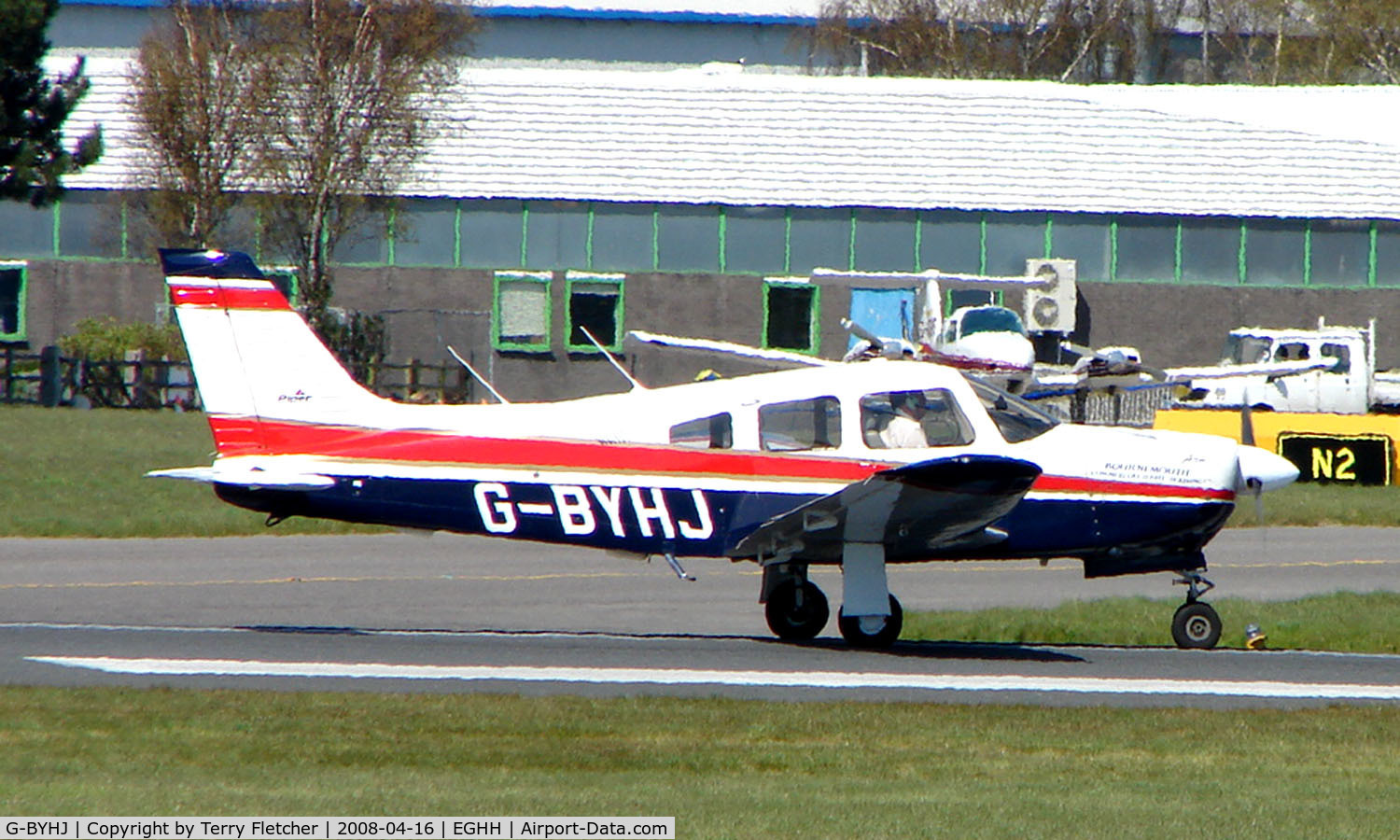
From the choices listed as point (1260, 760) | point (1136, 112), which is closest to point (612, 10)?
point (1136, 112)

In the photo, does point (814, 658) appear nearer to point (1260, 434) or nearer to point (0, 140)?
point (1260, 434)

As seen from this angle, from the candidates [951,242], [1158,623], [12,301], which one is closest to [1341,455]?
[1158,623]

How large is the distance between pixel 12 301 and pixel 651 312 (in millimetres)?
14778

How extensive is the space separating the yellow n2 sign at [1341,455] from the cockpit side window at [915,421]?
1625cm

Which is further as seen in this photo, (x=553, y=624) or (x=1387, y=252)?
(x=1387, y=252)

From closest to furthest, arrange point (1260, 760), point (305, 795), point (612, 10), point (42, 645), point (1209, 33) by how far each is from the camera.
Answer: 1. point (305, 795)
2. point (1260, 760)
3. point (42, 645)
4. point (612, 10)
5. point (1209, 33)

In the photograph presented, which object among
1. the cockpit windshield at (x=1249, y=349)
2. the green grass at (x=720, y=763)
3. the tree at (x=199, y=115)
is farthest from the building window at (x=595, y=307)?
the green grass at (x=720, y=763)

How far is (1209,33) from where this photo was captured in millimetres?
66500

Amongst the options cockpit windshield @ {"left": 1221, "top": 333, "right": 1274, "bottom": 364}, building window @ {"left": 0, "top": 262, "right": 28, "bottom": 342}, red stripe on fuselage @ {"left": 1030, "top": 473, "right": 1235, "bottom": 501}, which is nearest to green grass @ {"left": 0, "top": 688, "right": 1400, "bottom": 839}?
red stripe on fuselage @ {"left": 1030, "top": 473, "right": 1235, "bottom": 501}

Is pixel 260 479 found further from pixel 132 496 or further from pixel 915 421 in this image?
pixel 132 496

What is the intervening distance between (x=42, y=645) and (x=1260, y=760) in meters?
8.44

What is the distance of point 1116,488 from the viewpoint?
13.4 metres

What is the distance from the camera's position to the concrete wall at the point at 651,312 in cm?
4141

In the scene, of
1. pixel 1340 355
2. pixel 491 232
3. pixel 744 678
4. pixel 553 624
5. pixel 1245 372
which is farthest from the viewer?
pixel 491 232
